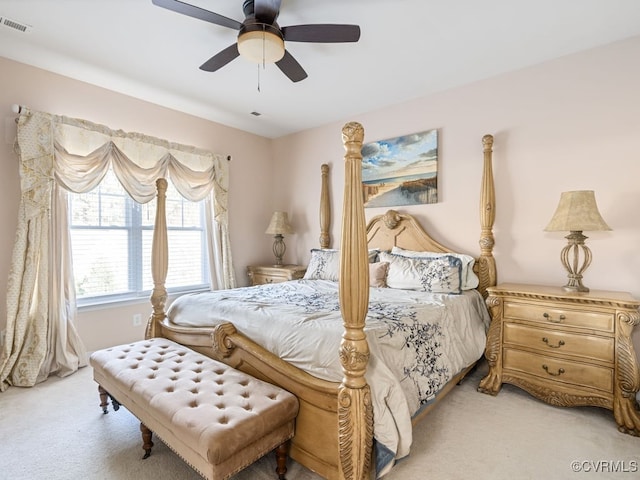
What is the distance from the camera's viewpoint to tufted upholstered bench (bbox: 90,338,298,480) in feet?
4.47

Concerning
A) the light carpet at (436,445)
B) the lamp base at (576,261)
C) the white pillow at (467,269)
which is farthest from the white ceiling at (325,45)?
the light carpet at (436,445)

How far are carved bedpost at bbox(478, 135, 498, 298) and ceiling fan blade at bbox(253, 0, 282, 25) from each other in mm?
2133

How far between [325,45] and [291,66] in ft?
1.28

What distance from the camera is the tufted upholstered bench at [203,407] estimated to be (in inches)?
53.6

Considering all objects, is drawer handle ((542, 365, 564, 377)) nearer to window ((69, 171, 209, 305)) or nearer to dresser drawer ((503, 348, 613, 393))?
dresser drawer ((503, 348, 613, 393))

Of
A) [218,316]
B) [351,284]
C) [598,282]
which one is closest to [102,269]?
[218,316]

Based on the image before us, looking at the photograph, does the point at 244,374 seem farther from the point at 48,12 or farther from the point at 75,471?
the point at 48,12

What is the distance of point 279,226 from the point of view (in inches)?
175

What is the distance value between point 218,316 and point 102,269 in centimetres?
191

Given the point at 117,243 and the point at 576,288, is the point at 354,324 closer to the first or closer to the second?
the point at 576,288

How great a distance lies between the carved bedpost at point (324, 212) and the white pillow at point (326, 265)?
0.45 m

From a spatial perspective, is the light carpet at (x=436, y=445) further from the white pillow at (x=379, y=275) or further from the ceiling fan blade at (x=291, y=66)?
the ceiling fan blade at (x=291, y=66)

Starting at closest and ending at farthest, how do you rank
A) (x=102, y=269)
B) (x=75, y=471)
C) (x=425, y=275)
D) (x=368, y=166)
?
(x=75, y=471), (x=425, y=275), (x=102, y=269), (x=368, y=166)

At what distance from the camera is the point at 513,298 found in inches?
99.0
